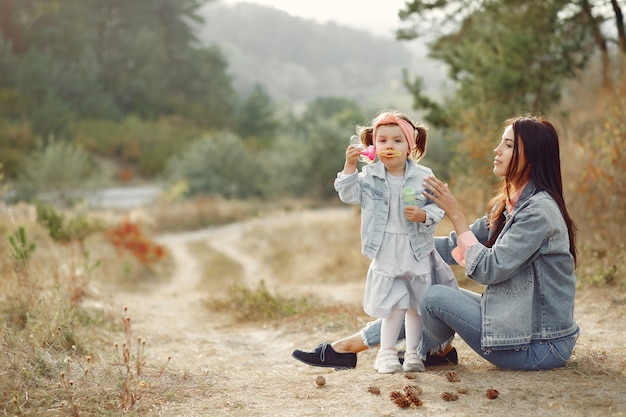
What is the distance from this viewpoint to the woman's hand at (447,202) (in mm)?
3672

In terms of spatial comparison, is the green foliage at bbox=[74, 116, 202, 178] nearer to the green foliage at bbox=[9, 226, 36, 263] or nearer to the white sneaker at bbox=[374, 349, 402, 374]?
the green foliage at bbox=[9, 226, 36, 263]

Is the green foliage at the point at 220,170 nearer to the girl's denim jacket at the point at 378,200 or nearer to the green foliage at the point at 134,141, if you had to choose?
the green foliage at the point at 134,141

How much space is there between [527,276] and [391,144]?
3.48 feet

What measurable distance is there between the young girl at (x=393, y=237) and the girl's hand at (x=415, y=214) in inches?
2.2

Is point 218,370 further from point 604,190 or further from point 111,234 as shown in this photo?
point 111,234

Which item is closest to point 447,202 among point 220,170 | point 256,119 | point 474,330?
point 474,330

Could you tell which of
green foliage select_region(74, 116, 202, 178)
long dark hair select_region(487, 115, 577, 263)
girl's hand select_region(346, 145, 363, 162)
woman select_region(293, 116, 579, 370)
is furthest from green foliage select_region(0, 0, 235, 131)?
long dark hair select_region(487, 115, 577, 263)

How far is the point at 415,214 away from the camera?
3824mm

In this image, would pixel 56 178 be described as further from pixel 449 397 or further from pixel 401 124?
pixel 449 397

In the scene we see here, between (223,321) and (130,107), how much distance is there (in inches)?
1673

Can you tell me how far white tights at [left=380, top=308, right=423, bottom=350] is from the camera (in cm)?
404

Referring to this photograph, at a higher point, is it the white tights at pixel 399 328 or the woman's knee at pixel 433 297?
the woman's knee at pixel 433 297

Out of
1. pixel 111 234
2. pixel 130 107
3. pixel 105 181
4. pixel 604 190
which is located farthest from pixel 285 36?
pixel 604 190

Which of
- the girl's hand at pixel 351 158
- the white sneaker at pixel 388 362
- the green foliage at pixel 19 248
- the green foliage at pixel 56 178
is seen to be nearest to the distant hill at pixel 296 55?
the green foliage at pixel 56 178
